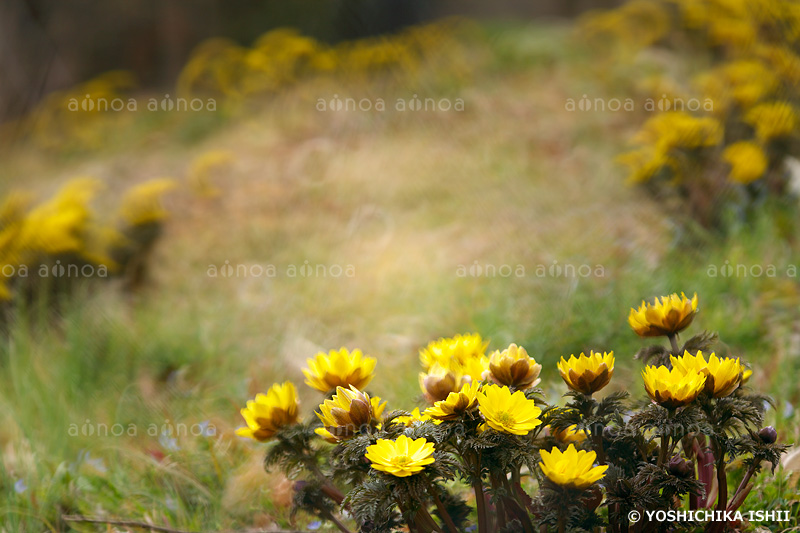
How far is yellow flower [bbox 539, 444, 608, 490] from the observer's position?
0.84 metres

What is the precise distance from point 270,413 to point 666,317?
0.67 m

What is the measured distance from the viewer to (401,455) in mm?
830

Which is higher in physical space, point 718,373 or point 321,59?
point 321,59

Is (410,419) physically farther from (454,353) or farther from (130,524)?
(130,524)

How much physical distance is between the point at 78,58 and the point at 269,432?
6.70 m

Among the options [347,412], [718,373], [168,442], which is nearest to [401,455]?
[347,412]

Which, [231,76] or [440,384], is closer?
[440,384]

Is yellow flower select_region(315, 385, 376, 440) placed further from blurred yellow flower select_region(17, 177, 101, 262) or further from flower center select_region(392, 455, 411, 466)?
blurred yellow flower select_region(17, 177, 101, 262)

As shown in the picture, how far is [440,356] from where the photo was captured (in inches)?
40.9

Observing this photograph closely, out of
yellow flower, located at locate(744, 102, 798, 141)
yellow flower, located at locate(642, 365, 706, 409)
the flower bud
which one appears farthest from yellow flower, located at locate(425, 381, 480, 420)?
yellow flower, located at locate(744, 102, 798, 141)

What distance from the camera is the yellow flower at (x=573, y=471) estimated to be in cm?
84

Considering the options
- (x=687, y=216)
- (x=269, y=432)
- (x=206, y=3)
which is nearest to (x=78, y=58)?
(x=206, y=3)

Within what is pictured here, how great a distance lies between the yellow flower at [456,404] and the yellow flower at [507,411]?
0.8 inches

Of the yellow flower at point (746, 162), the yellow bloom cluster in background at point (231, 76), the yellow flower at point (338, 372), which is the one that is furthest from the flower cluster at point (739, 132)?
the yellow bloom cluster in background at point (231, 76)
